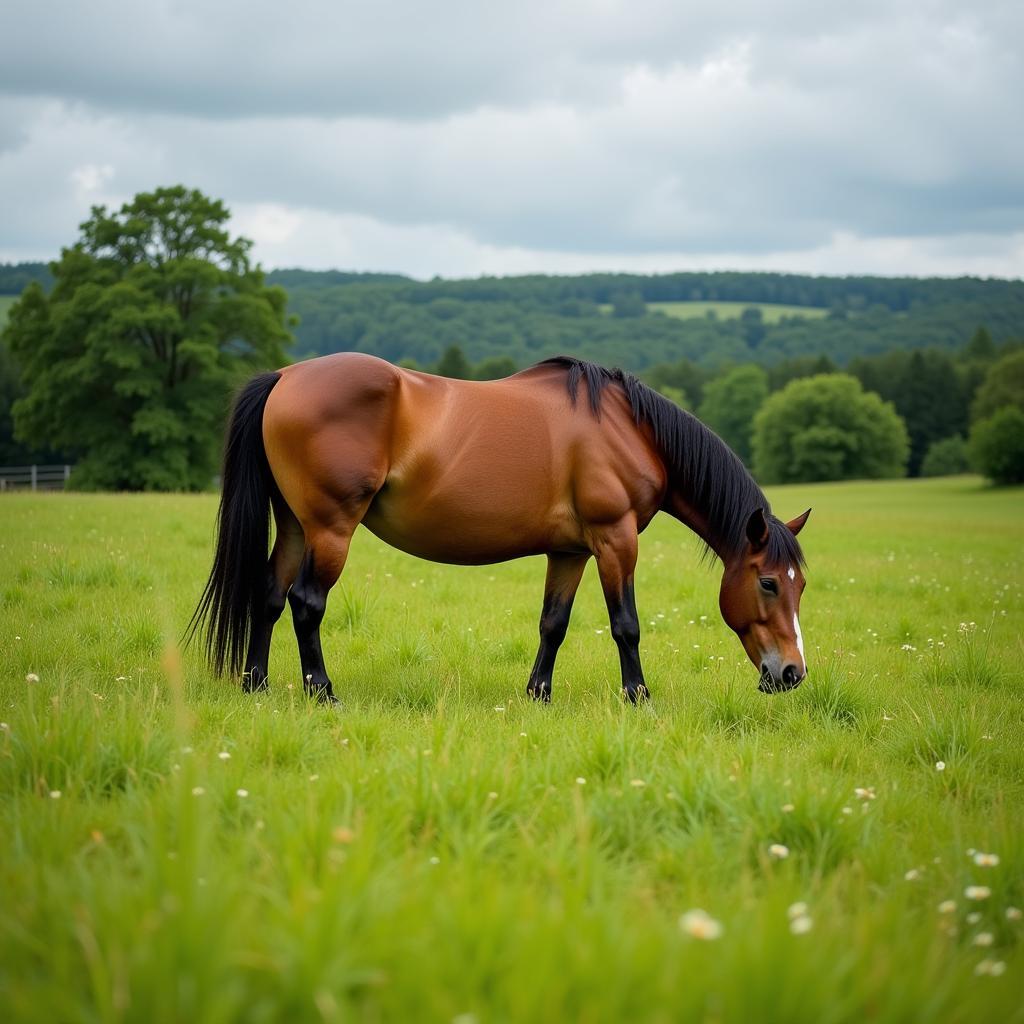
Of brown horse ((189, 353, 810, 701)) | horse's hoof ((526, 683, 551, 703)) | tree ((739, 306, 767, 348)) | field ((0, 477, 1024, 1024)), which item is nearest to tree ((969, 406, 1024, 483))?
field ((0, 477, 1024, 1024))

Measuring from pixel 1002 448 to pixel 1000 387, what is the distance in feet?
70.8

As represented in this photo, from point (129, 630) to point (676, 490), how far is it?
4.55 metres

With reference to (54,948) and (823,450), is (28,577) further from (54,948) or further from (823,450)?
(823,450)

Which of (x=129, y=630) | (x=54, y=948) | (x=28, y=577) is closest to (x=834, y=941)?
(x=54, y=948)

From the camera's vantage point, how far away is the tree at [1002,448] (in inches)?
2331

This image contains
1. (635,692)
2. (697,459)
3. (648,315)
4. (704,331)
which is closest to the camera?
(635,692)

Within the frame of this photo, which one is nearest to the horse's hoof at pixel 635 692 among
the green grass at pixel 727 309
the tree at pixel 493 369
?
the tree at pixel 493 369

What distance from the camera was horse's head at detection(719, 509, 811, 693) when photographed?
21.0 ft

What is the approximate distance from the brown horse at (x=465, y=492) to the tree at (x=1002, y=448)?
199 feet

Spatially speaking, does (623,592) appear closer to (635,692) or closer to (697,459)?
(635,692)

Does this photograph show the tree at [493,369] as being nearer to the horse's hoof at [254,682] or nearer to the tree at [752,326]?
the tree at [752,326]

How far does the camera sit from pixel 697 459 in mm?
6867

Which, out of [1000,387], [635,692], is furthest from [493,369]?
[635,692]

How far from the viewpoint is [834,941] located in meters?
2.74
